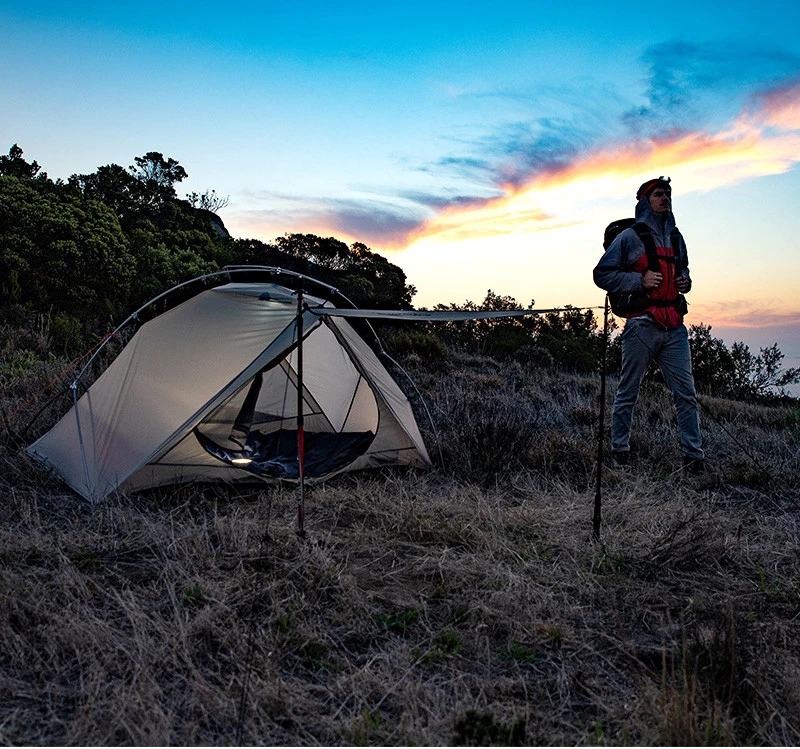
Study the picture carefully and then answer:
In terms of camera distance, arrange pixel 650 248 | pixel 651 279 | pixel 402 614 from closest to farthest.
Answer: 1. pixel 402 614
2. pixel 651 279
3. pixel 650 248

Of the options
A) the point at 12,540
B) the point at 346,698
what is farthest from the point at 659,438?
the point at 12,540

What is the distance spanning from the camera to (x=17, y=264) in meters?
10.6

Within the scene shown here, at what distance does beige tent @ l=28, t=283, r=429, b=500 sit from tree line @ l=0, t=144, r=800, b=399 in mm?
3300

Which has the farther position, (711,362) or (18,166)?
(18,166)

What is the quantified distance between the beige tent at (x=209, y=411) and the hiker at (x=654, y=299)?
72.7 inches

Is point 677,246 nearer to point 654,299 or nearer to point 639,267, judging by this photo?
point 639,267

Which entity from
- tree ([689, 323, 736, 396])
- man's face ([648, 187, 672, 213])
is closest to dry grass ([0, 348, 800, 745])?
man's face ([648, 187, 672, 213])

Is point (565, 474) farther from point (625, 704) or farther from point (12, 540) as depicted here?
point (12, 540)

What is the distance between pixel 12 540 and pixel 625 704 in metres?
3.13

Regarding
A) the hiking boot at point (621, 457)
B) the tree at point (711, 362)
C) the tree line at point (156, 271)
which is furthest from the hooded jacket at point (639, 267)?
the tree at point (711, 362)

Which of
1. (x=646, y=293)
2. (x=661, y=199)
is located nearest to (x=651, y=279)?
(x=646, y=293)

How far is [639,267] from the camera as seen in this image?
5.34m

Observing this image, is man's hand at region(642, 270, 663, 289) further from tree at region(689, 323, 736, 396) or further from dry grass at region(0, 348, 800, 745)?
tree at region(689, 323, 736, 396)

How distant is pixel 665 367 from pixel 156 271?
9.33 meters
